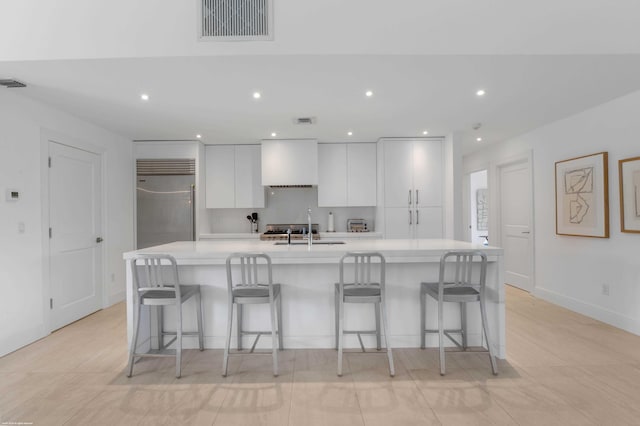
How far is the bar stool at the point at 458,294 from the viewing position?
8.61 ft

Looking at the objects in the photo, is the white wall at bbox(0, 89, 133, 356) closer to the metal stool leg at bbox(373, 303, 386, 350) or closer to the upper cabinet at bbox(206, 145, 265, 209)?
the upper cabinet at bbox(206, 145, 265, 209)

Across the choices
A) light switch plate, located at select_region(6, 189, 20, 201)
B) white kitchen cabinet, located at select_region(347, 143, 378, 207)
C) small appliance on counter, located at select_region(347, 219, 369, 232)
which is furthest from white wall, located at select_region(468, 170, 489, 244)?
light switch plate, located at select_region(6, 189, 20, 201)

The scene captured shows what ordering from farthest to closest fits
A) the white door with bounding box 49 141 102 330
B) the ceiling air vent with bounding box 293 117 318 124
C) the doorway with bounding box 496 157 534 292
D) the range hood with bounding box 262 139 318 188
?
the range hood with bounding box 262 139 318 188, the doorway with bounding box 496 157 534 292, the ceiling air vent with bounding box 293 117 318 124, the white door with bounding box 49 141 102 330

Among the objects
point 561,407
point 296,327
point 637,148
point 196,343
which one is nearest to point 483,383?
point 561,407

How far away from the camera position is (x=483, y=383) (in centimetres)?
252

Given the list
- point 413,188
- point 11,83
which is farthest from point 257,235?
point 11,83

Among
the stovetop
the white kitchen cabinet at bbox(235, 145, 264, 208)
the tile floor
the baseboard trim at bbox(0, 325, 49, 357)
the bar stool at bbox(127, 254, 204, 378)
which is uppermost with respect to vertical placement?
the white kitchen cabinet at bbox(235, 145, 264, 208)

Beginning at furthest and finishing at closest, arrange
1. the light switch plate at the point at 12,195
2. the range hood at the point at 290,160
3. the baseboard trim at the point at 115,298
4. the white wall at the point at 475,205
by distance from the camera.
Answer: the white wall at the point at 475,205
the range hood at the point at 290,160
the baseboard trim at the point at 115,298
the light switch plate at the point at 12,195

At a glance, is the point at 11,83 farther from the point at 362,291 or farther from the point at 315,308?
the point at 362,291

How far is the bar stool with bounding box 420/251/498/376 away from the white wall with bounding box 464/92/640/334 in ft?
6.12

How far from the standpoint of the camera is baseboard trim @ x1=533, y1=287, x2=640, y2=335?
358cm

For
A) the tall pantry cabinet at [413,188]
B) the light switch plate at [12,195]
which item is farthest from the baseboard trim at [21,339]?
the tall pantry cabinet at [413,188]

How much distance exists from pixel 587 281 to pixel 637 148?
1.58m

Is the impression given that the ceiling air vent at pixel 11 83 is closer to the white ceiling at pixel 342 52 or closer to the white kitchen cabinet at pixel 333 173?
the white ceiling at pixel 342 52
